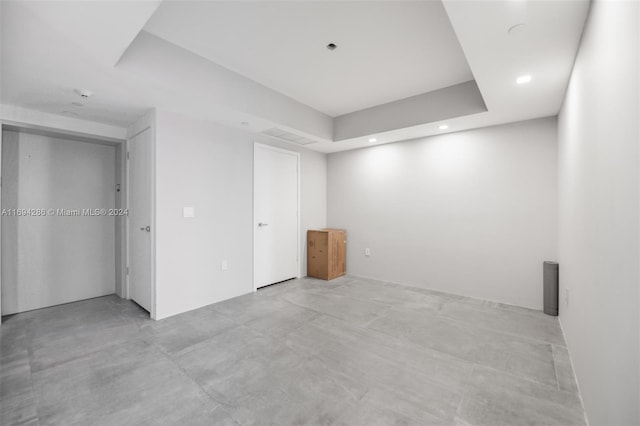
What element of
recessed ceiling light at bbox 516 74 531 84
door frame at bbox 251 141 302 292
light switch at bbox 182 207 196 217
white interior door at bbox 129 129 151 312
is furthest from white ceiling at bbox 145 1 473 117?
light switch at bbox 182 207 196 217

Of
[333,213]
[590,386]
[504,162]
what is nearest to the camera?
[590,386]

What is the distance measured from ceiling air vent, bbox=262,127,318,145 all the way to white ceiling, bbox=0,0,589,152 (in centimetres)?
29

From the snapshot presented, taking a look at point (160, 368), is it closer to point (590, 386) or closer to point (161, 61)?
A: point (161, 61)

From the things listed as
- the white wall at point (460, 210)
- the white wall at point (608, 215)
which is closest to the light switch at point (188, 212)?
the white wall at point (460, 210)

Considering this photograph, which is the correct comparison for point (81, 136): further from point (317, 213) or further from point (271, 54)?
point (317, 213)

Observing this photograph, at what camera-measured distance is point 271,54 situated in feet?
8.82

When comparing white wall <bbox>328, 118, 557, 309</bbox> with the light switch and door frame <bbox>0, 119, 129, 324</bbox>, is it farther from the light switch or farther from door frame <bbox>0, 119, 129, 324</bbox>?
door frame <bbox>0, 119, 129, 324</bbox>

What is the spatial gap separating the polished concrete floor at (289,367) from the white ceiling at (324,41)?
2.73 meters

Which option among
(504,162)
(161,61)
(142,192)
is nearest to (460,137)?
(504,162)

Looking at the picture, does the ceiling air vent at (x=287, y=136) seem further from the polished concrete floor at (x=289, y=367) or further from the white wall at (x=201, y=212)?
the polished concrete floor at (x=289, y=367)

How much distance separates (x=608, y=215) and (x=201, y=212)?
363 centimetres

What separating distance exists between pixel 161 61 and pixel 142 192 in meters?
1.67

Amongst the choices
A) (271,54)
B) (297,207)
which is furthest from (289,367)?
(297,207)

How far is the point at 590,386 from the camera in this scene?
1572mm
